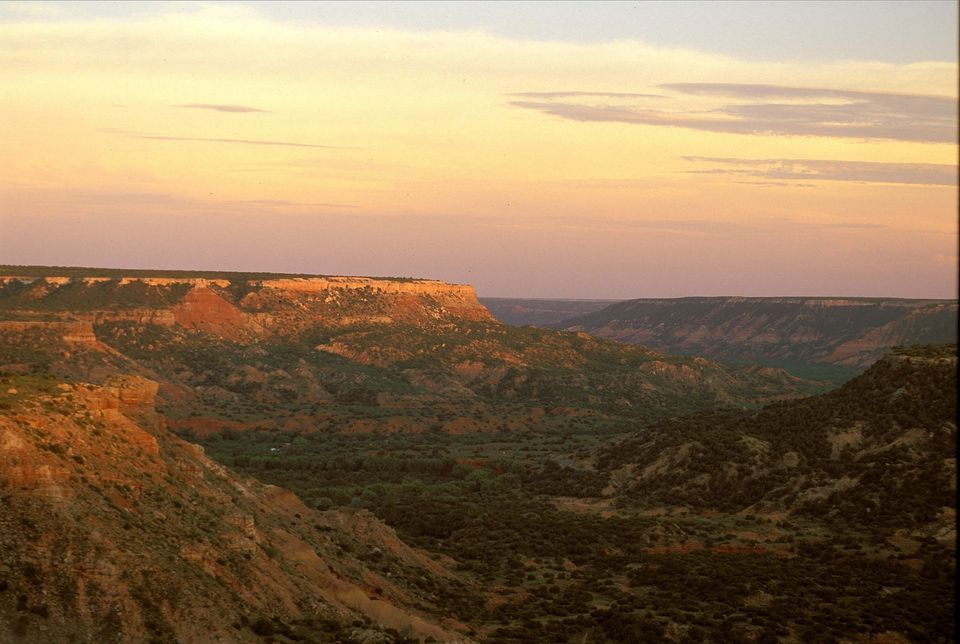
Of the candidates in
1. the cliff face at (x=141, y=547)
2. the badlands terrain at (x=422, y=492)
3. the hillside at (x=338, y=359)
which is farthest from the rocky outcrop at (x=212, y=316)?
the cliff face at (x=141, y=547)

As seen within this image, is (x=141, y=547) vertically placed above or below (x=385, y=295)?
below

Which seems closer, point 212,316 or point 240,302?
point 212,316

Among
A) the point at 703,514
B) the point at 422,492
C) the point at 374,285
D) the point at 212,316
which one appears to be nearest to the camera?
the point at 703,514

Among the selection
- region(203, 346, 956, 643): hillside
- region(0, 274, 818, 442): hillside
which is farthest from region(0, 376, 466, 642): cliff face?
region(0, 274, 818, 442): hillside

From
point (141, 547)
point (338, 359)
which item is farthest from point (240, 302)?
point (141, 547)

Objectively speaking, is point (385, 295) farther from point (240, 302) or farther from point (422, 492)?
point (422, 492)

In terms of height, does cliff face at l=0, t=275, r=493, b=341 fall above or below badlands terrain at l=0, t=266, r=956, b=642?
above

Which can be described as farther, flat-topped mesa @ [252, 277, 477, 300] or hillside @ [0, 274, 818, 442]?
flat-topped mesa @ [252, 277, 477, 300]

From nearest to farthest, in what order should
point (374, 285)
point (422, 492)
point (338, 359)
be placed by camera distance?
1. point (422, 492)
2. point (338, 359)
3. point (374, 285)

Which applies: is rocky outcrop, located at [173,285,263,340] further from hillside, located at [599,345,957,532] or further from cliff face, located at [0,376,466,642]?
cliff face, located at [0,376,466,642]

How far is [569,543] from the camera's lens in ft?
187

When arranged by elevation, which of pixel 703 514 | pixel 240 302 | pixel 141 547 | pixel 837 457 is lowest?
pixel 703 514

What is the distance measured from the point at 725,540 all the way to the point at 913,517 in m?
9.95

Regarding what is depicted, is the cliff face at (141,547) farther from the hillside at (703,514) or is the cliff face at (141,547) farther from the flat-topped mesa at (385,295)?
the flat-topped mesa at (385,295)
